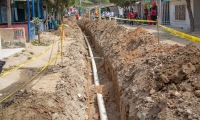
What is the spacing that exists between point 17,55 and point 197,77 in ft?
31.3

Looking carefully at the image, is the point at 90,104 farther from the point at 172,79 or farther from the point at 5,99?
the point at 172,79

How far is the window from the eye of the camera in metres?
21.7

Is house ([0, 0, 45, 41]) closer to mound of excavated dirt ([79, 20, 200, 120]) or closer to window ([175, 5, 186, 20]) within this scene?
mound of excavated dirt ([79, 20, 200, 120])

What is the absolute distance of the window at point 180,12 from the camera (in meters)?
21.7

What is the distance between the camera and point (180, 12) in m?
22.3

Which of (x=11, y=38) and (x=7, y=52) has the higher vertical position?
(x=11, y=38)

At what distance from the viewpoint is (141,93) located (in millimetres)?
5523

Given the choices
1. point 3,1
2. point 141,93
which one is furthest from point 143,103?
point 3,1

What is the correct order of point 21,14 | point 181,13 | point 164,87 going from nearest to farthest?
point 164,87
point 181,13
point 21,14

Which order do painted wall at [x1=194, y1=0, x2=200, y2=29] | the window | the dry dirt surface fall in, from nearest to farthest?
1. the dry dirt surface
2. painted wall at [x1=194, y1=0, x2=200, y2=29]
3. the window

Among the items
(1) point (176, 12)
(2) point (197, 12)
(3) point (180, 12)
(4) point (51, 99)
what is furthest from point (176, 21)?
(4) point (51, 99)

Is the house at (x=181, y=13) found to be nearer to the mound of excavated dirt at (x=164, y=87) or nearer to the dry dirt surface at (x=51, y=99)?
the dry dirt surface at (x=51, y=99)

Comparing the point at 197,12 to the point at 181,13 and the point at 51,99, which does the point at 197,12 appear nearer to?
the point at 181,13

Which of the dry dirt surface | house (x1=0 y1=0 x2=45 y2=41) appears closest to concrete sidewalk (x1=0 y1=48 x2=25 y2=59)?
the dry dirt surface
